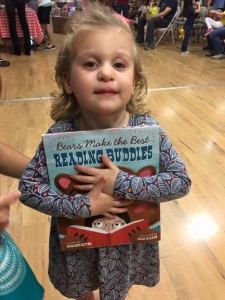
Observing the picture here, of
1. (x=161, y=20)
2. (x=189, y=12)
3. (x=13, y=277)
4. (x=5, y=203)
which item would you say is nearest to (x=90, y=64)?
(x=5, y=203)

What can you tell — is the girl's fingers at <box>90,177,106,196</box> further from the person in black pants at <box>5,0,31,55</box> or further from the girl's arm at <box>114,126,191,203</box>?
the person in black pants at <box>5,0,31,55</box>

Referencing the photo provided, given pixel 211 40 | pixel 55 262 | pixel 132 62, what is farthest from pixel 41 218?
pixel 211 40

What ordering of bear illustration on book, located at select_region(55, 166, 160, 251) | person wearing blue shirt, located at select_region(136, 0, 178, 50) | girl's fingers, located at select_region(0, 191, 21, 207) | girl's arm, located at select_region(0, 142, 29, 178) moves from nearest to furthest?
girl's fingers, located at select_region(0, 191, 21, 207), bear illustration on book, located at select_region(55, 166, 160, 251), girl's arm, located at select_region(0, 142, 29, 178), person wearing blue shirt, located at select_region(136, 0, 178, 50)

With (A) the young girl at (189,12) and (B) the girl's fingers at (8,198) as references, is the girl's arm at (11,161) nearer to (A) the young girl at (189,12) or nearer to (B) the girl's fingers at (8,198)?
(B) the girl's fingers at (8,198)

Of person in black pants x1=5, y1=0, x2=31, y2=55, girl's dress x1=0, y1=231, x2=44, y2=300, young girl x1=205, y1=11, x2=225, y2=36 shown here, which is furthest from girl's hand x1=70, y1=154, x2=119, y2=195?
young girl x1=205, y1=11, x2=225, y2=36

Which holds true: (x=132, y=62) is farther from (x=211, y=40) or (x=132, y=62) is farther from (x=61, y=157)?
(x=211, y=40)

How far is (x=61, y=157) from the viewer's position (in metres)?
0.63

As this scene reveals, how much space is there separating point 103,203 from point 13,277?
0.25m

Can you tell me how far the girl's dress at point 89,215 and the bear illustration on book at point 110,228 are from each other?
39mm

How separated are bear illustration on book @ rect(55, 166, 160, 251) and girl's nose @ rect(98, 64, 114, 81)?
0.88 feet

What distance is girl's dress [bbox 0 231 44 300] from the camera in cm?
64

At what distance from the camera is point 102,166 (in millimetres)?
652

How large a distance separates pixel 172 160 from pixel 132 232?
7.2 inches

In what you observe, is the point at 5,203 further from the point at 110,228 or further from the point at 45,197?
the point at 110,228
